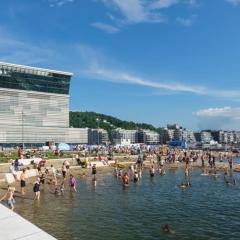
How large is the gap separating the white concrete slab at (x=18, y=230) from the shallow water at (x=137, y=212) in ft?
14.6

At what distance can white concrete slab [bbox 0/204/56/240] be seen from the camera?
1616 cm

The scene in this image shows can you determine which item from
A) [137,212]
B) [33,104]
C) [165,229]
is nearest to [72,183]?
[137,212]

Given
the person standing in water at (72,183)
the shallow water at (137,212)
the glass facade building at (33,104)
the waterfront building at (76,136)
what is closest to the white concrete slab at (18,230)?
the shallow water at (137,212)

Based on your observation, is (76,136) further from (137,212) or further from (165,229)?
(165,229)

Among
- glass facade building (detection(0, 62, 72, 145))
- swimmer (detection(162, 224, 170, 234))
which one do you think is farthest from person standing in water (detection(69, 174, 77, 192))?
glass facade building (detection(0, 62, 72, 145))

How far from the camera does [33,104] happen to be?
497 feet

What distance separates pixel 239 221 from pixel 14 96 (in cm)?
12587

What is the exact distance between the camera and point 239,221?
2828 centimetres

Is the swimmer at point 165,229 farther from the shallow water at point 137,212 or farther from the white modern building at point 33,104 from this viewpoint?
the white modern building at point 33,104

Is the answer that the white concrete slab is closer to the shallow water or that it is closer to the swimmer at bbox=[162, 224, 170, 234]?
the shallow water

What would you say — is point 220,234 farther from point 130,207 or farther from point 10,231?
point 10,231

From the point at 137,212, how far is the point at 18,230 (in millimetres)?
14554

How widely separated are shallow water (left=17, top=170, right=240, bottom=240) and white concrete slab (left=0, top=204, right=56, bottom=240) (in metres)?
4.44

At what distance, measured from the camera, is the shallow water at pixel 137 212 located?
24.5 m
